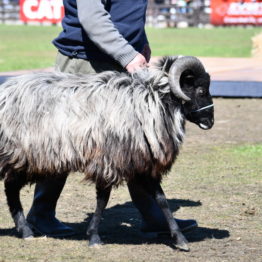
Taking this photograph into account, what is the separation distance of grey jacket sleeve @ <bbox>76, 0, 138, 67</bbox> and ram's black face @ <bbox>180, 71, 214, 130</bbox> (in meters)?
0.46

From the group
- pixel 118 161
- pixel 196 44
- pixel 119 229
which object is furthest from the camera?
pixel 196 44

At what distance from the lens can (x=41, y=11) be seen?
37719mm

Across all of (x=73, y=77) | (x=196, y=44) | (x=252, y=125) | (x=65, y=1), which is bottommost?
(x=196, y=44)

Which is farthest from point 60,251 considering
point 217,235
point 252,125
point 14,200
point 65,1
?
point 252,125

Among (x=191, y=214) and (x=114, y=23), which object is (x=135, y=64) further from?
(x=191, y=214)

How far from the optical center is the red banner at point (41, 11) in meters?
35.9

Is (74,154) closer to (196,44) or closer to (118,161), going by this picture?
(118,161)

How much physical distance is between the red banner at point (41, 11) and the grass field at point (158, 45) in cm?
114

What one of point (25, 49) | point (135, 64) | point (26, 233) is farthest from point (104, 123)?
point (25, 49)

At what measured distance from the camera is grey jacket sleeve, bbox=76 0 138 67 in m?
5.89

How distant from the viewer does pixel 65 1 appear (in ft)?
20.6

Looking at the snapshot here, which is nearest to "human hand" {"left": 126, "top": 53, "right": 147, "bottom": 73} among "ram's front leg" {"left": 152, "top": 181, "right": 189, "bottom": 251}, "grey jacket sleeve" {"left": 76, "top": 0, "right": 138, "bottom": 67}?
"grey jacket sleeve" {"left": 76, "top": 0, "right": 138, "bottom": 67}

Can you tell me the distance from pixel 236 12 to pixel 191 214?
29338 millimetres

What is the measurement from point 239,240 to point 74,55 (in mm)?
1857
